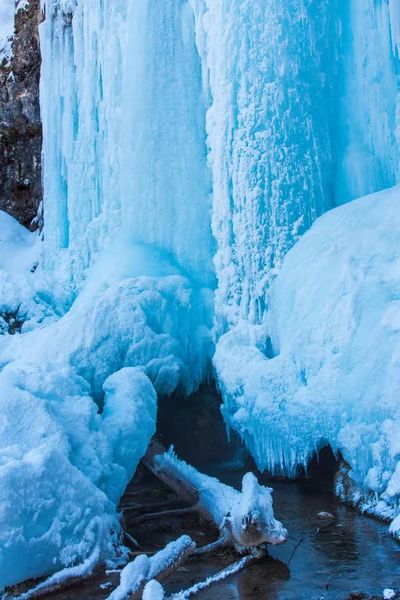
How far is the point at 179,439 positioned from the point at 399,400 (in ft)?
14.4

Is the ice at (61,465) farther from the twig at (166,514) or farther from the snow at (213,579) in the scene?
the snow at (213,579)

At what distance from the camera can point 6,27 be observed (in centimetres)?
1455

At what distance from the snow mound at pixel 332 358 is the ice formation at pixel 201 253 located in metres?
0.02

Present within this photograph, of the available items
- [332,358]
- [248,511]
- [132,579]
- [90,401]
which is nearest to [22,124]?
[90,401]

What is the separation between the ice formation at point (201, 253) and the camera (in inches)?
211

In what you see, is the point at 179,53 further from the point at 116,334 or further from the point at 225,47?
the point at 116,334

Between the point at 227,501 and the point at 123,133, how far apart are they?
663cm

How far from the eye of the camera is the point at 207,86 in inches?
364

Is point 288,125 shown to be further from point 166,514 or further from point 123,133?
point 166,514

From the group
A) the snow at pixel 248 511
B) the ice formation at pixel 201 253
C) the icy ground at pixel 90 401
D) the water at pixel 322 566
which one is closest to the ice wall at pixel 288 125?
the ice formation at pixel 201 253

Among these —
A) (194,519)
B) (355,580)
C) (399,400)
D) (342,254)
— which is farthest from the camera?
(342,254)

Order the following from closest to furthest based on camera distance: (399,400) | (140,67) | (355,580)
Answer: (355,580) → (399,400) → (140,67)

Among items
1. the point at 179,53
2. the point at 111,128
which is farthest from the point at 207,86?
the point at 111,128

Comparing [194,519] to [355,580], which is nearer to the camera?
[355,580]
